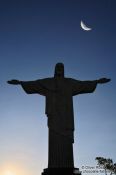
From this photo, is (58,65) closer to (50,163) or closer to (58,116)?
(58,116)

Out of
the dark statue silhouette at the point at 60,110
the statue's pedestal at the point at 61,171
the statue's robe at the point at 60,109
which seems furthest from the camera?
the statue's robe at the point at 60,109

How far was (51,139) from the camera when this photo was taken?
14.2 m

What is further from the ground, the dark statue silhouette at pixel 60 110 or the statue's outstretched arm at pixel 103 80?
the statue's outstretched arm at pixel 103 80

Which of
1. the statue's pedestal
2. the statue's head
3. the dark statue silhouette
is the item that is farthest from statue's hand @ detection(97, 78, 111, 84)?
the statue's pedestal

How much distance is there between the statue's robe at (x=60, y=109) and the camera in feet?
45.4

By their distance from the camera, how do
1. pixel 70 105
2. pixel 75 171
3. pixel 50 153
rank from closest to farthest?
pixel 75 171, pixel 50 153, pixel 70 105

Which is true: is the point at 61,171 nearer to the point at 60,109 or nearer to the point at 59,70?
the point at 60,109

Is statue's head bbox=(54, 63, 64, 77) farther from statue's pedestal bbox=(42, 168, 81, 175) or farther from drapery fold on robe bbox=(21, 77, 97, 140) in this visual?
statue's pedestal bbox=(42, 168, 81, 175)

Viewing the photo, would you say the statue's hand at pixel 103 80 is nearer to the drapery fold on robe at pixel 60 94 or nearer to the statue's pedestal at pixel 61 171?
the drapery fold on robe at pixel 60 94

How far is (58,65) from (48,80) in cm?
84

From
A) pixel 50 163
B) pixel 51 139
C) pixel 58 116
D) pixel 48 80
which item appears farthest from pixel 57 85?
pixel 50 163

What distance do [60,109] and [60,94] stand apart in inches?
29.5

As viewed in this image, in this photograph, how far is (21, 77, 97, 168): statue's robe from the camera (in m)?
13.8

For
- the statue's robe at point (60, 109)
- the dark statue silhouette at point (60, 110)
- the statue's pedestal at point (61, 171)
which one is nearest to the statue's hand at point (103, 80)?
the dark statue silhouette at point (60, 110)
